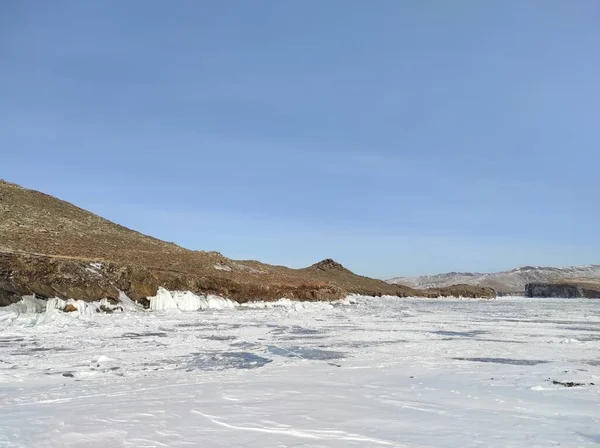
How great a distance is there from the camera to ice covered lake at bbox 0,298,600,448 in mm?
4367

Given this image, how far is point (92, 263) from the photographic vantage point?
2455 centimetres

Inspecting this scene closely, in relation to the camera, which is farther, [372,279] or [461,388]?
[372,279]

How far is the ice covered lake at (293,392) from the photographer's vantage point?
14.3 ft

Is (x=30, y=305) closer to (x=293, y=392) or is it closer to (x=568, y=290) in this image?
(x=293, y=392)

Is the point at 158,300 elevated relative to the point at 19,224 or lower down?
lower down

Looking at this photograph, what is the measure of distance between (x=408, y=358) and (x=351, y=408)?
4.61 m

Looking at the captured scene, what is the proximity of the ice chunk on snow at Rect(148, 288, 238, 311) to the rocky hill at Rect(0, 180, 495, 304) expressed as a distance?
62 cm

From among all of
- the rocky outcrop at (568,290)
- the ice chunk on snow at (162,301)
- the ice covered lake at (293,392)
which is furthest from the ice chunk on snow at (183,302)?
the rocky outcrop at (568,290)

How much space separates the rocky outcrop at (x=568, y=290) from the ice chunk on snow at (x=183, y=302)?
104399 millimetres

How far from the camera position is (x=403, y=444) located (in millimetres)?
4141

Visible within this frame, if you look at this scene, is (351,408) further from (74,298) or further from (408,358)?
(74,298)

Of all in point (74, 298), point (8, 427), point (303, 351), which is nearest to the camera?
point (8, 427)

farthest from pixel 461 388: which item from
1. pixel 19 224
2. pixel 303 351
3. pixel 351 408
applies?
pixel 19 224

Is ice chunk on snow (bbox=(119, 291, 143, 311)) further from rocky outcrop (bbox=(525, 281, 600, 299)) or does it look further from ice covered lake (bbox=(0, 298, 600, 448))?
rocky outcrop (bbox=(525, 281, 600, 299))
